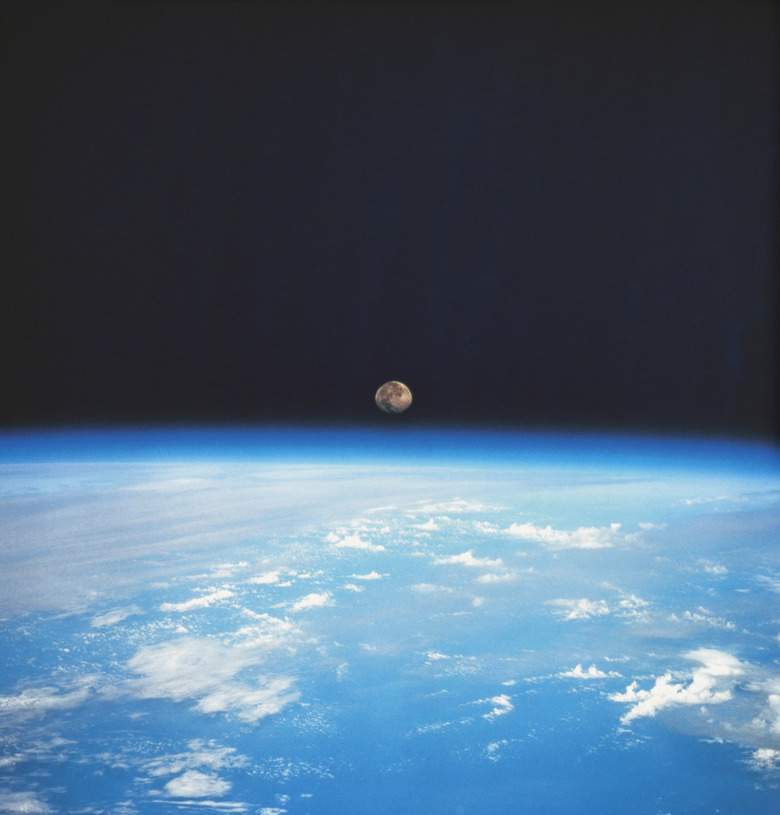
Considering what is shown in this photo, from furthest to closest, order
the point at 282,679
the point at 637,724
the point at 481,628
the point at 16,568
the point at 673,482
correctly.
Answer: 1. the point at 673,482
2. the point at 16,568
3. the point at 481,628
4. the point at 282,679
5. the point at 637,724

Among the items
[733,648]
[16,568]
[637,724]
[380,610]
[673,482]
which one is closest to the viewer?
[637,724]

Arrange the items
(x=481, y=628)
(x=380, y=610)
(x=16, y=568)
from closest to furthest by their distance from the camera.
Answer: (x=481, y=628) → (x=380, y=610) → (x=16, y=568)

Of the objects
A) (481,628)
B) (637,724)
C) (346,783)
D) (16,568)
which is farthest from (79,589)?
(637,724)

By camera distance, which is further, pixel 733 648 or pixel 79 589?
pixel 79 589

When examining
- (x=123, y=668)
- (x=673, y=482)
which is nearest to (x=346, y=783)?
(x=123, y=668)

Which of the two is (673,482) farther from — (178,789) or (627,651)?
(178,789)

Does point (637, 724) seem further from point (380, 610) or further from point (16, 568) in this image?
point (16, 568)
